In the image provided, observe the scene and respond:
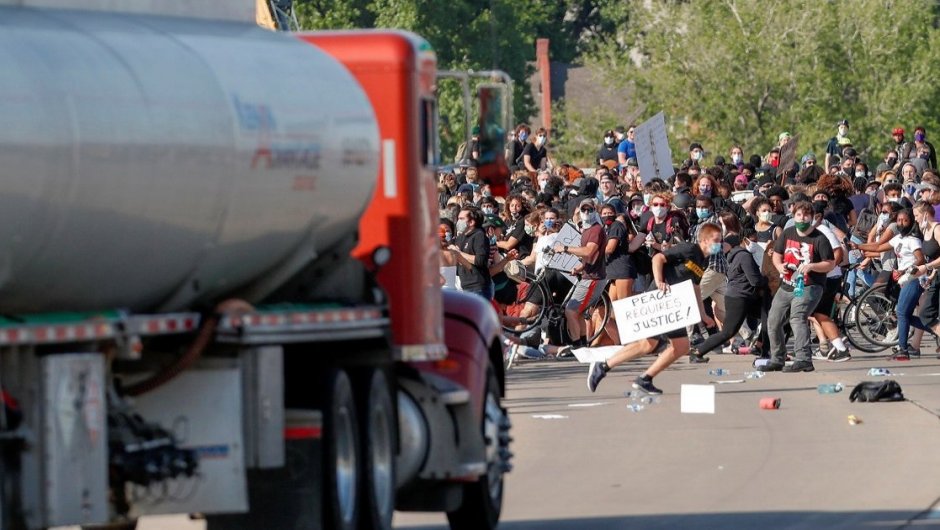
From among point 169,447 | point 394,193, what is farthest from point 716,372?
point 169,447

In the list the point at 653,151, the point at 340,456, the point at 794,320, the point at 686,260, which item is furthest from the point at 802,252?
the point at 340,456

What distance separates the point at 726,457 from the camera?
1505 centimetres

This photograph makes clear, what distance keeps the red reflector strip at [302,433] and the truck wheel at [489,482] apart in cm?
192

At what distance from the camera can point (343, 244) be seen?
10.5 metres

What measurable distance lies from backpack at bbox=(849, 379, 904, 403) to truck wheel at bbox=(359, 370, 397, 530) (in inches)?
343

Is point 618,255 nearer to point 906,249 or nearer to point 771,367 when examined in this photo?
point 771,367

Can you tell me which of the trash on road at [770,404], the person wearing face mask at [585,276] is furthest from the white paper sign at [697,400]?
the person wearing face mask at [585,276]

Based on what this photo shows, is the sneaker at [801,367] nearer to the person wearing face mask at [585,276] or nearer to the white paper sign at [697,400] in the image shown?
the person wearing face mask at [585,276]

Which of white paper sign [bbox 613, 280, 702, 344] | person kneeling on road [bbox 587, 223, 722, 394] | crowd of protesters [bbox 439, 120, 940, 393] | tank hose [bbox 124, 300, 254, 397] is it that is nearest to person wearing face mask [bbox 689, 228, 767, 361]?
crowd of protesters [bbox 439, 120, 940, 393]

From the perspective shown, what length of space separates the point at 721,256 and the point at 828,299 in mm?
1427

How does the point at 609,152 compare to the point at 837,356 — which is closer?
the point at 837,356

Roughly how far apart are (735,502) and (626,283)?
1086 centimetres

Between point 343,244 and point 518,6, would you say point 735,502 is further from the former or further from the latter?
point 518,6

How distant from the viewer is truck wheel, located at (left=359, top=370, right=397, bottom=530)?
10.4 meters
